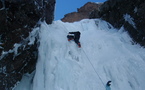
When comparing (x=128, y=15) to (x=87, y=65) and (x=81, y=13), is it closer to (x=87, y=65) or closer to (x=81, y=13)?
(x=87, y=65)

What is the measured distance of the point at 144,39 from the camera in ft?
20.0

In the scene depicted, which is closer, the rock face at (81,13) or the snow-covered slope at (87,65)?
the snow-covered slope at (87,65)

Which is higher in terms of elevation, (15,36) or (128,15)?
(128,15)

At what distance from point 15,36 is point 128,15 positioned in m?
6.52

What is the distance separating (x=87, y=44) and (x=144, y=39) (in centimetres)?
291

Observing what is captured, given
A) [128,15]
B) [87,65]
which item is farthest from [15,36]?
[128,15]

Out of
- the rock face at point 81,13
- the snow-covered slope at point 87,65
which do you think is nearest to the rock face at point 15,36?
the snow-covered slope at point 87,65

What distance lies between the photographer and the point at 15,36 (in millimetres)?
3758

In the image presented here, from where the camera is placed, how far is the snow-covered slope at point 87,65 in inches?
182

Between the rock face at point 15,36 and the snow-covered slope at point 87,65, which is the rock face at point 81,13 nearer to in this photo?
the snow-covered slope at point 87,65

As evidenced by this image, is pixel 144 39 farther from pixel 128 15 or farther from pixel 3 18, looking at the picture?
pixel 3 18

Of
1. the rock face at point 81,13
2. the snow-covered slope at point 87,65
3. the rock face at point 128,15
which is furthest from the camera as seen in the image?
the rock face at point 81,13

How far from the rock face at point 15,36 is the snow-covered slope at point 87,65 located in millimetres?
839

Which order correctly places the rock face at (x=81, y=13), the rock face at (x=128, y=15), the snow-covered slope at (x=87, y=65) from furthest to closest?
the rock face at (x=81, y=13), the rock face at (x=128, y=15), the snow-covered slope at (x=87, y=65)
